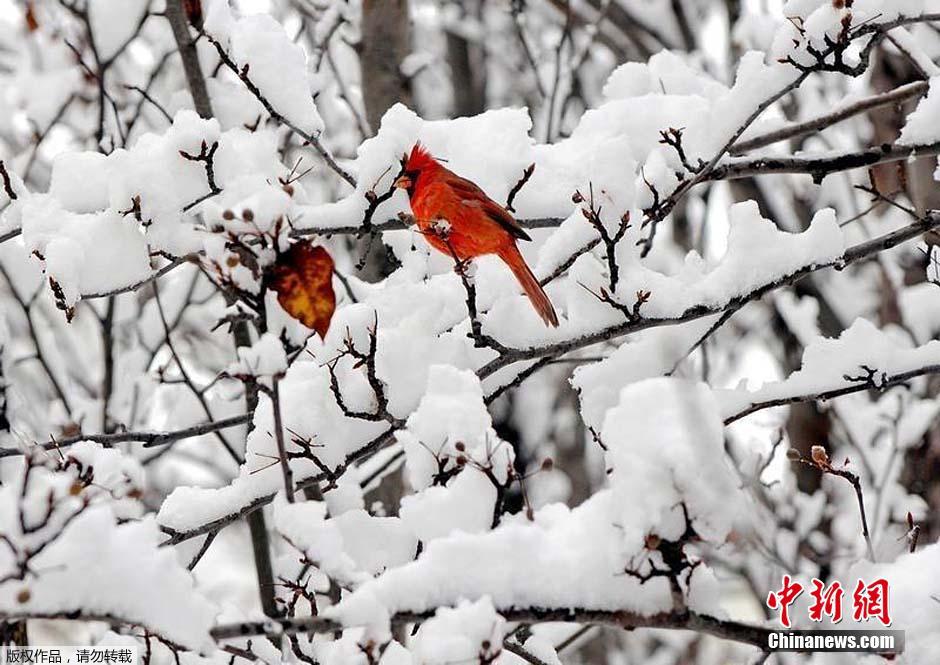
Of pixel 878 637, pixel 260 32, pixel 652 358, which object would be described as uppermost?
pixel 260 32

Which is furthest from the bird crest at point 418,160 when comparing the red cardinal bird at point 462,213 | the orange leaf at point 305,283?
the orange leaf at point 305,283

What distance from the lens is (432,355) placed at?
2.64m

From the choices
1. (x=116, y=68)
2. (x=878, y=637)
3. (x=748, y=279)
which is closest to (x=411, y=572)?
(x=878, y=637)

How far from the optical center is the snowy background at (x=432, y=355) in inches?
62.6

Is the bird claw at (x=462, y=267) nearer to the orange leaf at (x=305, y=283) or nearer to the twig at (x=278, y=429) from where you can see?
the orange leaf at (x=305, y=283)

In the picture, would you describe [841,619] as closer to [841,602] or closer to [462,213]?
[841,602]

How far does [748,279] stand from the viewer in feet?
8.55

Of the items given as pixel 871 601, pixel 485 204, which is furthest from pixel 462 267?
pixel 871 601

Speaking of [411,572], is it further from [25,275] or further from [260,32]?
[25,275]

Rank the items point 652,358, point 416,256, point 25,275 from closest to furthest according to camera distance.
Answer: point 652,358 < point 416,256 < point 25,275

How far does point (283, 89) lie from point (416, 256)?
66cm

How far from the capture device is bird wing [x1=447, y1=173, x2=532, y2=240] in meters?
2.83

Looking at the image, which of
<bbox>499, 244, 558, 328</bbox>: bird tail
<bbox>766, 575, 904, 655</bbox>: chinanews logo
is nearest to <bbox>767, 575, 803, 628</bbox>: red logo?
<bbox>766, 575, 904, 655</bbox>: chinanews logo

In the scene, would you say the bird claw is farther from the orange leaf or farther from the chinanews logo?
the chinanews logo
